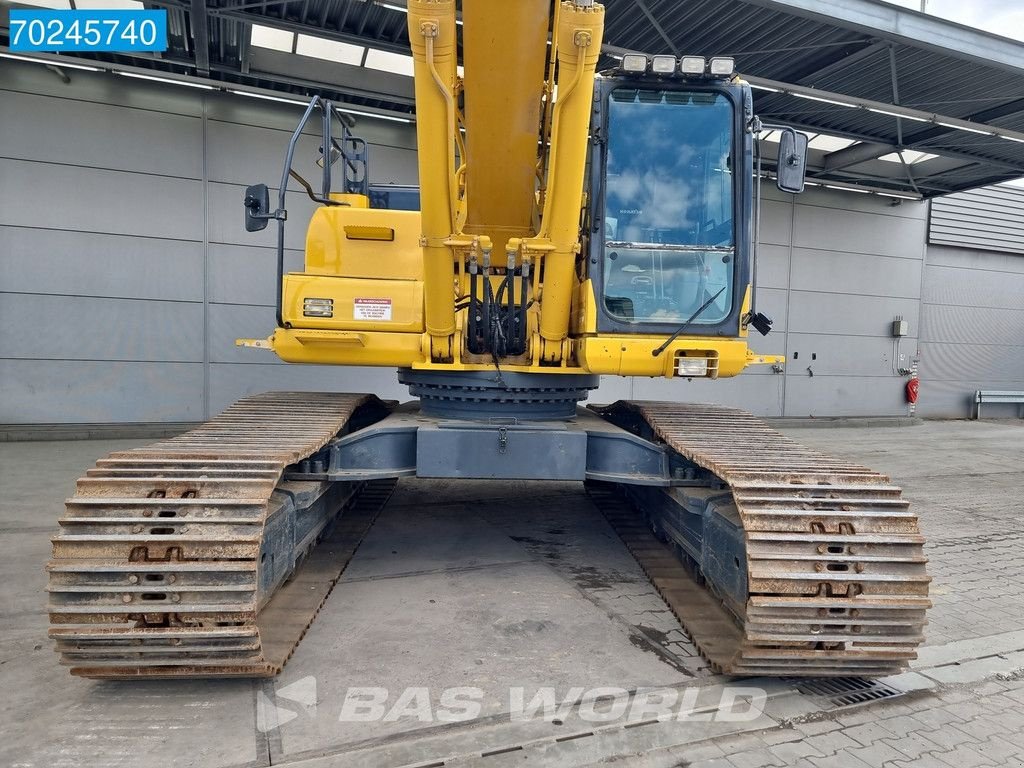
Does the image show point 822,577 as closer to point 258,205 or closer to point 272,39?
point 258,205

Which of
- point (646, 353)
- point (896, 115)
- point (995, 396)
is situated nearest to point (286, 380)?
point (646, 353)

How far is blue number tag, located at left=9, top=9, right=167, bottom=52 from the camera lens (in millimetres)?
6387

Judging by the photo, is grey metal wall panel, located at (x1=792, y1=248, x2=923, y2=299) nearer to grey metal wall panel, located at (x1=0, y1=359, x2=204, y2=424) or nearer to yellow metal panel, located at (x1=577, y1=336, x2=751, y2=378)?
yellow metal panel, located at (x1=577, y1=336, x2=751, y2=378)

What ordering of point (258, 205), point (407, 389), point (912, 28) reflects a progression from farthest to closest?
point (407, 389), point (912, 28), point (258, 205)

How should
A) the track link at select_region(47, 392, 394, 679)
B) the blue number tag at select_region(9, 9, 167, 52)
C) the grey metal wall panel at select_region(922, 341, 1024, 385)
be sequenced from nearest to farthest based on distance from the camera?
the track link at select_region(47, 392, 394, 679), the blue number tag at select_region(9, 9, 167, 52), the grey metal wall panel at select_region(922, 341, 1024, 385)

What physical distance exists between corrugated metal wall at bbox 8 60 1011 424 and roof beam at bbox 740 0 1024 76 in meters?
6.20

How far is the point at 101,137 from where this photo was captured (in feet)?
32.0

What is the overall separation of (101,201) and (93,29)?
3.87m

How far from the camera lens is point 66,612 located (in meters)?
2.70

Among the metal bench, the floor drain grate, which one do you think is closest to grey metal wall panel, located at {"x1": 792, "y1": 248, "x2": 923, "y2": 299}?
the metal bench

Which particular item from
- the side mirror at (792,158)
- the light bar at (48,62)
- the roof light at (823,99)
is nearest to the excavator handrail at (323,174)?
the side mirror at (792,158)

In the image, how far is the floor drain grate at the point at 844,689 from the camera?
119 inches

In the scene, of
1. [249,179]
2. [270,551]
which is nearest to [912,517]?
[270,551]

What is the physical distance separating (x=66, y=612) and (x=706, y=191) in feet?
12.9
